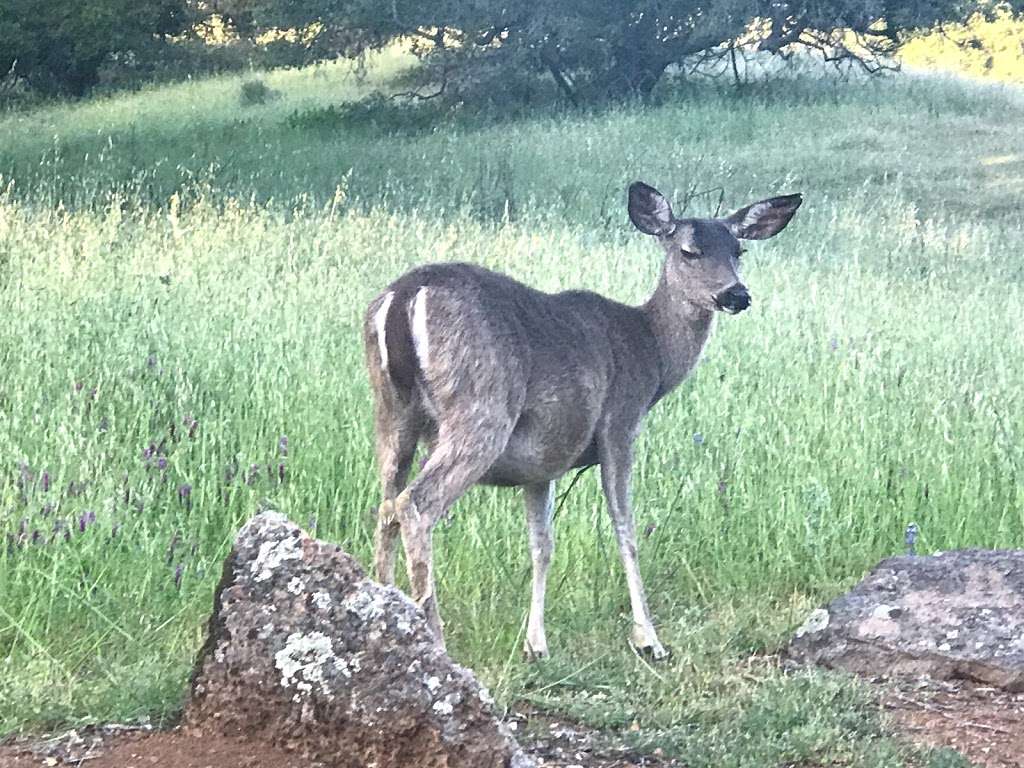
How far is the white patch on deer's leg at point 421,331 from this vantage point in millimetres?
3521

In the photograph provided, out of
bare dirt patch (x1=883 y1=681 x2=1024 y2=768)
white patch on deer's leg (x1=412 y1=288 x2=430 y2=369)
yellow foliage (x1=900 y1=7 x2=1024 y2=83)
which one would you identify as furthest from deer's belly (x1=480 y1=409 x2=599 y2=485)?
yellow foliage (x1=900 y1=7 x2=1024 y2=83)

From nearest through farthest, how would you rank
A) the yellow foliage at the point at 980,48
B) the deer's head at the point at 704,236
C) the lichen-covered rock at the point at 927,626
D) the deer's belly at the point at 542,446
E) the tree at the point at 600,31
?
1. the deer's belly at the point at 542,446
2. the lichen-covered rock at the point at 927,626
3. the deer's head at the point at 704,236
4. the tree at the point at 600,31
5. the yellow foliage at the point at 980,48

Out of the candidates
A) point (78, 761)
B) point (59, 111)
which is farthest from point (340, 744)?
point (59, 111)

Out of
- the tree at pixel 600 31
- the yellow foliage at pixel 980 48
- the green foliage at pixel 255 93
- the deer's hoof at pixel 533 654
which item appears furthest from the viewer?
the yellow foliage at pixel 980 48

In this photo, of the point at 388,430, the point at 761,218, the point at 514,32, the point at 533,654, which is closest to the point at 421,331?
the point at 388,430

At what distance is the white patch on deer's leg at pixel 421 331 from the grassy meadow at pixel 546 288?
2.66 feet

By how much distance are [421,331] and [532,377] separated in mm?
363

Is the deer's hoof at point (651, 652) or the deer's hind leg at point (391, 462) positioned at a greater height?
the deer's hind leg at point (391, 462)

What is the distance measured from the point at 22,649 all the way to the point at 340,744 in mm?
1162

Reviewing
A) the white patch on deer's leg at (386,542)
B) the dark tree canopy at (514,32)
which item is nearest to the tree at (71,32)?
the dark tree canopy at (514,32)

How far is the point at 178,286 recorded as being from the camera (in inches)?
254

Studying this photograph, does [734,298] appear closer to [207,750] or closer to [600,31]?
[207,750]

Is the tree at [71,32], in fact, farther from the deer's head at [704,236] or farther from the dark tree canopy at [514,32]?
the deer's head at [704,236]

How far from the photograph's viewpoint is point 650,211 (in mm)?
4305
